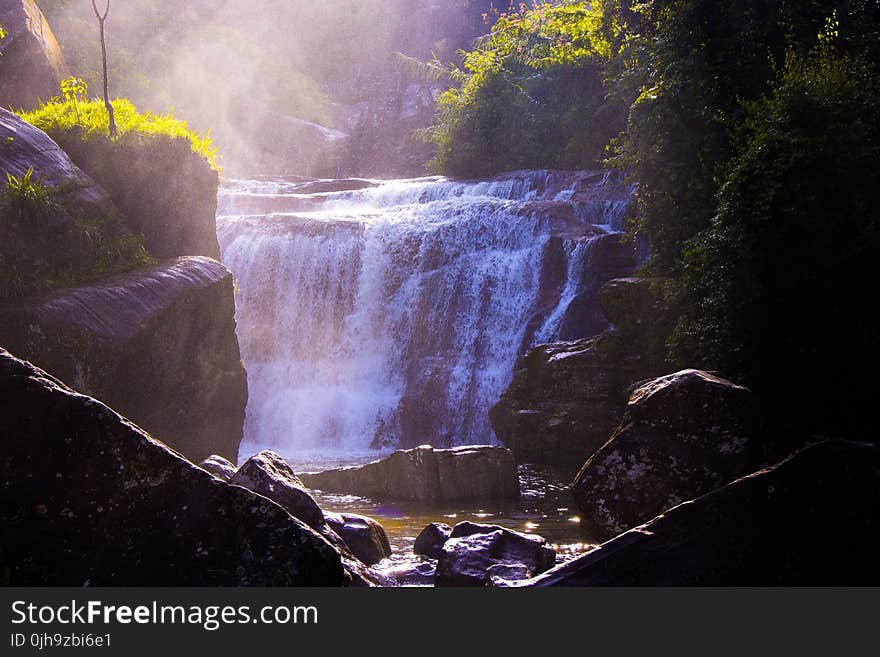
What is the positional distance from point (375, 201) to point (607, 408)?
43.7 ft

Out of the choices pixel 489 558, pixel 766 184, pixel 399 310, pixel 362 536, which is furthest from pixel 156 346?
pixel 399 310

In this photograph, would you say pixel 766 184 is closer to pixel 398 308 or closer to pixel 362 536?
pixel 362 536

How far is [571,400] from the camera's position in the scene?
15.2 metres

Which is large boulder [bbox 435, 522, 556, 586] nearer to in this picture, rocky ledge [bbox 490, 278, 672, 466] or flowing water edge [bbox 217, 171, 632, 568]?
rocky ledge [bbox 490, 278, 672, 466]

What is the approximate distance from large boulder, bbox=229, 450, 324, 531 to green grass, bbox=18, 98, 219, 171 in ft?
23.1

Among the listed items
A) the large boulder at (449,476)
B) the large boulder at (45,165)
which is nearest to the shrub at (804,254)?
the large boulder at (449,476)

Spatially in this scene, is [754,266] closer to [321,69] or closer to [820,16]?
[820,16]

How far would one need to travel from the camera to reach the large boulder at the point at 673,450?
7.70 meters

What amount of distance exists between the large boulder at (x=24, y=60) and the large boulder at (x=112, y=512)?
19390 millimetres

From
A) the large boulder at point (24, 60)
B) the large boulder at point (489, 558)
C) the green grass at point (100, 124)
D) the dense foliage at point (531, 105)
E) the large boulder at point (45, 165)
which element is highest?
the dense foliage at point (531, 105)

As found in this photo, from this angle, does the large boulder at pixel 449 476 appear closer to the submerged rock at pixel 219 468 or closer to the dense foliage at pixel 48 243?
the submerged rock at pixel 219 468

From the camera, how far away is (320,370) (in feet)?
66.1

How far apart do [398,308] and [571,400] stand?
22.1 ft

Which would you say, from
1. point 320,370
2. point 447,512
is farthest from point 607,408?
point 320,370
